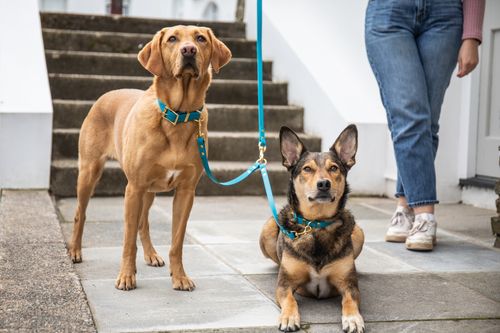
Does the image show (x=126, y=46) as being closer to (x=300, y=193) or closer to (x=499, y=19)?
(x=499, y=19)

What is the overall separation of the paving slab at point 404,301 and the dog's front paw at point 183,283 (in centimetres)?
34

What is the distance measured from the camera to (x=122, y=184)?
20.6 ft

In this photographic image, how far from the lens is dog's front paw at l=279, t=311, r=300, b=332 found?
Result: 9.37 feet

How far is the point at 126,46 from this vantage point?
8.26m

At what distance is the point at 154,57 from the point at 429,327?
1.76 metres

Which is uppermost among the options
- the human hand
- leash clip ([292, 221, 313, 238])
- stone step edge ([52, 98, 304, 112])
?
the human hand

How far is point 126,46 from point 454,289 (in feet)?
18.7

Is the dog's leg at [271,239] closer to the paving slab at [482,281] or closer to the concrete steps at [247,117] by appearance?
the paving slab at [482,281]

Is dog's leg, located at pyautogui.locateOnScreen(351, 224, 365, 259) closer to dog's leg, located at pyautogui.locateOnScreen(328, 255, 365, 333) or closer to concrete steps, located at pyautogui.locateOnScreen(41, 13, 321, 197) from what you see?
dog's leg, located at pyautogui.locateOnScreen(328, 255, 365, 333)

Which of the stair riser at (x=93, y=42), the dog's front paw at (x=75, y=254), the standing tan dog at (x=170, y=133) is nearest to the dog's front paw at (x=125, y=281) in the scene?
the standing tan dog at (x=170, y=133)

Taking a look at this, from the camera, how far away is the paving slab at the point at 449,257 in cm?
398

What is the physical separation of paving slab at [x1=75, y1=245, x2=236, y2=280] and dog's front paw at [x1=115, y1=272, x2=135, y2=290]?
85 mm

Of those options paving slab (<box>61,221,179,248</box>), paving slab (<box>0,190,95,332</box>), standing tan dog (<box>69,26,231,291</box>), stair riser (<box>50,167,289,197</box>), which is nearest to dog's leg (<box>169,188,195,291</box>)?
standing tan dog (<box>69,26,231,291</box>)

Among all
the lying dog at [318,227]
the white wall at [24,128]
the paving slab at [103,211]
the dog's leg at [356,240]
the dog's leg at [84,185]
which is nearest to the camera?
the lying dog at [318,227]
